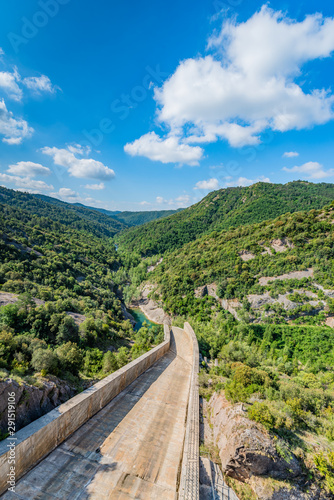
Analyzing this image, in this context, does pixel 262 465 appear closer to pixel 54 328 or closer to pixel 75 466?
pixel 75 466

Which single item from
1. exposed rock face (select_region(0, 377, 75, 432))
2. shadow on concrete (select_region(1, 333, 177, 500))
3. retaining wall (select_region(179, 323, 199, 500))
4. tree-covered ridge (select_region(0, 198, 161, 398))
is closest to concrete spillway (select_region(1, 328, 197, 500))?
shadow on concrete (select_region(1, 333, 177, 500))

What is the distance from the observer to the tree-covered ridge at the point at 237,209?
3875 inches

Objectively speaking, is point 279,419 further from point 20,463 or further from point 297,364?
point 297,364

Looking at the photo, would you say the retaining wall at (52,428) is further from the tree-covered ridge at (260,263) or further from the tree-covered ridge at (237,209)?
the tree-covered ridge at (237,209)

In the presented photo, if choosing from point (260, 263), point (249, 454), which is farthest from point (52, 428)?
point (260, 263)

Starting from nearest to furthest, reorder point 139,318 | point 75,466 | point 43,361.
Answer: point 75,466
point 43,361
point 139,318

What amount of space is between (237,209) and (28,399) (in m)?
123

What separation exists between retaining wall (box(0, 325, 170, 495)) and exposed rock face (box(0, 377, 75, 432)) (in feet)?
3.64

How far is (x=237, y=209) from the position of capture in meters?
118

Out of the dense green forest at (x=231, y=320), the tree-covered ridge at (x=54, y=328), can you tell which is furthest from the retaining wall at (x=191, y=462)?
the tree-covered ridge at (x=54, y=328)

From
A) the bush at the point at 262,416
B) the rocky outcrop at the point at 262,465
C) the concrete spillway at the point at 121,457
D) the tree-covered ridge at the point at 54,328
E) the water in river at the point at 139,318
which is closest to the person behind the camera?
the concrete spillway at the point at 121,457

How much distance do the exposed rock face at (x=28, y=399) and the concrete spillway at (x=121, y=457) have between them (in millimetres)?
1738

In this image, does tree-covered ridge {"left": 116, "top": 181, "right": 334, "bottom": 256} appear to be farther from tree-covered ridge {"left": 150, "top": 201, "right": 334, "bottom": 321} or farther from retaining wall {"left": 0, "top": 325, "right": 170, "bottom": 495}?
retaining wall {"left": 0, "top": 325, "right": 170, "bottom": 495}

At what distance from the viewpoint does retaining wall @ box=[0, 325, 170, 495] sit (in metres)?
6.14
